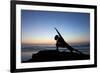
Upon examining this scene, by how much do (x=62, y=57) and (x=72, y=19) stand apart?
16.0 inches

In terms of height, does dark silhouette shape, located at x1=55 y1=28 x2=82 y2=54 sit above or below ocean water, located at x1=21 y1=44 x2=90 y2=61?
above

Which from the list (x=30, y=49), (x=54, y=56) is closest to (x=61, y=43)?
(x=54, y=56)

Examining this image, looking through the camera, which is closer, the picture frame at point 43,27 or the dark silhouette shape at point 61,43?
the picture frame at point 43,27

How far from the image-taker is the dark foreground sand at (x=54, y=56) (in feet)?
6.10

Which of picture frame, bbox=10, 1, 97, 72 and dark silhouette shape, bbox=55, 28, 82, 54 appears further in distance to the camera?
dark silhouette shape, bbox=55, 28, 82, 54

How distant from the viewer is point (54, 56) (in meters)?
1.91

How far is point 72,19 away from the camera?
1967 millimetres

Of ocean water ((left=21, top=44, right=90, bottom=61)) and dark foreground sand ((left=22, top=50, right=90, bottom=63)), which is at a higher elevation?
ocean water ((left=21, top=44, right=90, bottom=61))

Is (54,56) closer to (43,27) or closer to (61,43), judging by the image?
(61,43)

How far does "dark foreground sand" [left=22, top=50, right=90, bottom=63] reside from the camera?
6.10ft

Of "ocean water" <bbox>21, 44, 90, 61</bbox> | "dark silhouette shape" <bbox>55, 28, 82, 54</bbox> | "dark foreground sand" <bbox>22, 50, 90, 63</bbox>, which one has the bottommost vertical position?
"dark foreground sand" <bbox>22, 50, 90, 63</bbox>

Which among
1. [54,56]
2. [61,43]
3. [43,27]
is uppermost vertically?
[43,27]

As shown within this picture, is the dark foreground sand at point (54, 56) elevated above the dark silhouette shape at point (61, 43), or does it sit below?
below

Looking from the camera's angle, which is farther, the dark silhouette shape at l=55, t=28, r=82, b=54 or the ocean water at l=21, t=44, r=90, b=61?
the dark silhouette shape at l=55, t=28, r=82, b=54
